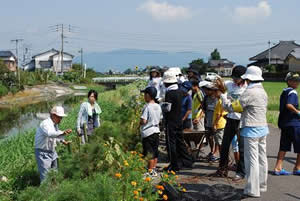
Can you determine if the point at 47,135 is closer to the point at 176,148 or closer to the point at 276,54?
the point at 176,148

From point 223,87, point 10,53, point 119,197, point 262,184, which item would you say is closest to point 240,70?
point 223,87

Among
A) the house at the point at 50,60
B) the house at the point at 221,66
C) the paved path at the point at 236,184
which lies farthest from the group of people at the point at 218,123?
the house at the point at 221,66

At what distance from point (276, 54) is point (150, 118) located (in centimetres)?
6993

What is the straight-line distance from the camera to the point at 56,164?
600 centimetres

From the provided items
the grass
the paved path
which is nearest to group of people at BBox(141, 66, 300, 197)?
the paved path

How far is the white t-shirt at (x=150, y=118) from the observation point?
6688mm

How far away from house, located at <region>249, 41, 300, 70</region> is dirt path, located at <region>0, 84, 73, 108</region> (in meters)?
36.4

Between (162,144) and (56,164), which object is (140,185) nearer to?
(56,164)

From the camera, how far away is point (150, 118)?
672cm

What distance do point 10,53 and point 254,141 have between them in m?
65.9

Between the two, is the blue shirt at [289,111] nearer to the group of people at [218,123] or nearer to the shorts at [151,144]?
the group of people at [218,123]

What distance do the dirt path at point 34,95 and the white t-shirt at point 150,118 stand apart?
2889 cm

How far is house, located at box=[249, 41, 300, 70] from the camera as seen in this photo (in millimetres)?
70312

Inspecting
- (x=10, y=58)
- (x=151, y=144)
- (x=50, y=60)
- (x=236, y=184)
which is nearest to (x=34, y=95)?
(x=10, y=58)
